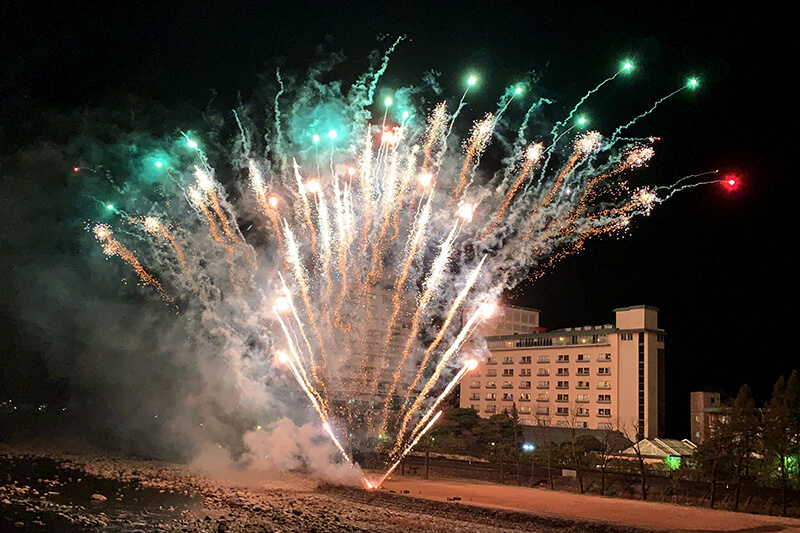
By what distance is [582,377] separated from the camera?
53938 millimetres

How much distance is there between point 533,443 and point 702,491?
21.6 m

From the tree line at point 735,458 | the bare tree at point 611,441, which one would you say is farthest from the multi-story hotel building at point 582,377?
the tree line at point 735,458

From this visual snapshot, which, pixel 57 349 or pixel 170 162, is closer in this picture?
pixel 170 162

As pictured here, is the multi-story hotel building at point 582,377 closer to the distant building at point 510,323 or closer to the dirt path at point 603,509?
the distant building at point 510,323

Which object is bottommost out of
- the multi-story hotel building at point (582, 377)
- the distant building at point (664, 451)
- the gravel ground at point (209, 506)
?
the gravel ground at point (209, 506)

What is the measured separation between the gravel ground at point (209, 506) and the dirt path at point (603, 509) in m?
1.17

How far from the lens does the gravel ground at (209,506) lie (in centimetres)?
1880

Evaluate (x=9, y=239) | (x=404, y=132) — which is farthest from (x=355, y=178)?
(x=9, y=239)

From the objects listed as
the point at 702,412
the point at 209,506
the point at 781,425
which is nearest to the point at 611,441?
the point at 702,412

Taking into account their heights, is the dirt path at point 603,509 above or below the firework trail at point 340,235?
below

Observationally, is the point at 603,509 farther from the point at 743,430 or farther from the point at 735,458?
the point at 743,430

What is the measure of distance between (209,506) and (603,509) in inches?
535

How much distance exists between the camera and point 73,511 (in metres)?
19.5

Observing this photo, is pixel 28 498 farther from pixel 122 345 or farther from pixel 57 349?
pixel 57 349
